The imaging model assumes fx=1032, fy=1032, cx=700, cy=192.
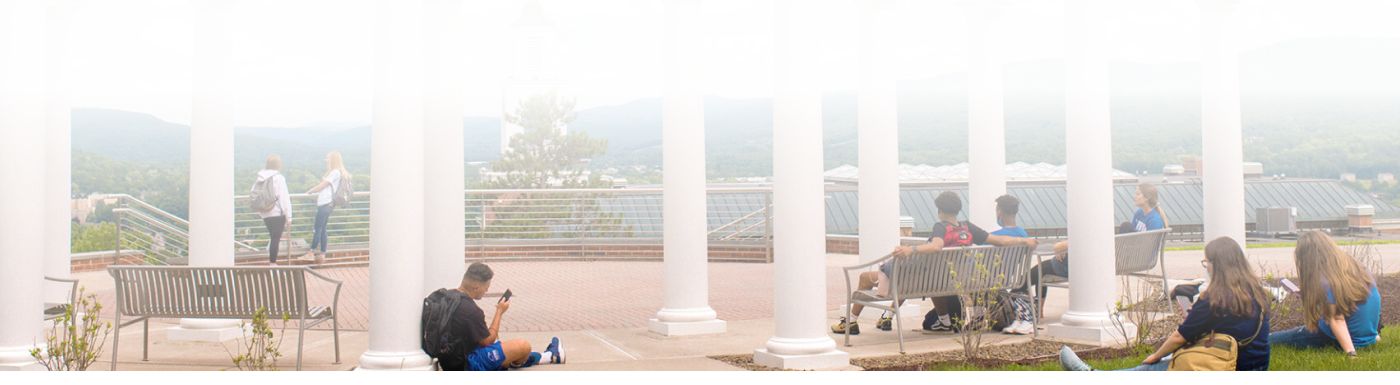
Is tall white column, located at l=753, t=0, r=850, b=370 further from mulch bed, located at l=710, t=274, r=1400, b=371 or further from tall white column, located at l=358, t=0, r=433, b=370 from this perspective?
tall white column, located at l=358, t=0, r=433, b=370

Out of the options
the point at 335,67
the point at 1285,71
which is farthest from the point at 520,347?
the point at 1285,71

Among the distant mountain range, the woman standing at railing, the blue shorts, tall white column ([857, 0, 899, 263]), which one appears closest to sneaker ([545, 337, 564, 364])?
the blue shorts

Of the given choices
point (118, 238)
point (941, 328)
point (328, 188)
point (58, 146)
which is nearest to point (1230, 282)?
point (941, 328)

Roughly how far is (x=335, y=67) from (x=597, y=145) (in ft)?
77.7

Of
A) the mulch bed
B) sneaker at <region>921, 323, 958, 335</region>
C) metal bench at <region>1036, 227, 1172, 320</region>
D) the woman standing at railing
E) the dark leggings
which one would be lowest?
the mulch bed

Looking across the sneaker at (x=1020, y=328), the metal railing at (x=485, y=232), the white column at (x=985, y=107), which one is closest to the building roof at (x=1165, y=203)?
the metal railing at (x=485, y=232)

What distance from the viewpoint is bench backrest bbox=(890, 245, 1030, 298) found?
6.73m

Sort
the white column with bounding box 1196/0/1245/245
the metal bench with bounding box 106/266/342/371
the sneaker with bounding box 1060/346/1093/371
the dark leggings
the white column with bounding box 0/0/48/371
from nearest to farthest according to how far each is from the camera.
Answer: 1. the sneaker with bounding box 1060/346/1093/371
2. the white column with bounding box 0/0/48/371
3. the metal bench with bounding box 106/266/342/371
4. the white column with bounding box 1196/0/1245/245
5. the dark leggings

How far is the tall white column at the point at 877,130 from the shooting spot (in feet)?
27.5

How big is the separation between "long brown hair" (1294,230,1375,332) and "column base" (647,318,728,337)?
3.82 metres

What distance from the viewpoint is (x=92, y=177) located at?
60.7 meters

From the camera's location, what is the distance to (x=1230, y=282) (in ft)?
15.5

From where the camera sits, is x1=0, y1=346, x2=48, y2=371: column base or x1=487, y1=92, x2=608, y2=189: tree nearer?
x1=0, y1=346, x2=48, y2=371: column base

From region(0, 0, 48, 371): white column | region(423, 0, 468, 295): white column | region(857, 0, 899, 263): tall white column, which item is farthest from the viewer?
region(857, 0, 899, 263): tall white column
